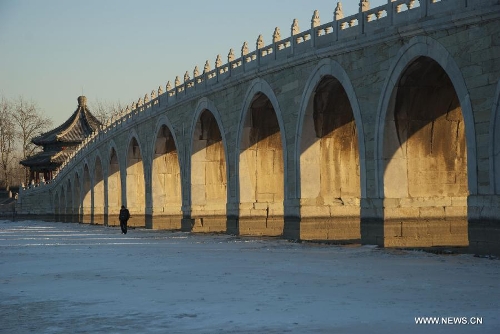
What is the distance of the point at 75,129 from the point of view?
3866 inches

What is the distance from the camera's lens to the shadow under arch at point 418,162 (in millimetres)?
22734

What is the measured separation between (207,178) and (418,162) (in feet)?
53.8

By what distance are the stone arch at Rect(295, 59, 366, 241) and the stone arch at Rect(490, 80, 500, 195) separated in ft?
28.2

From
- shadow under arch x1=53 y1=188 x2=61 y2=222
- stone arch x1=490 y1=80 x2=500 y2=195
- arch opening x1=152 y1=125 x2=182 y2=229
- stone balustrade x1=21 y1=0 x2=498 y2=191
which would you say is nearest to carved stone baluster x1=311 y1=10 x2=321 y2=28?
stone balustrade x1=21 y1=0 x2=498 y2=191

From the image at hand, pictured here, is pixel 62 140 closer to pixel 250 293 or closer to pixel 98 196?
pixel 98 196

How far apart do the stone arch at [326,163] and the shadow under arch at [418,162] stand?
3909 mm

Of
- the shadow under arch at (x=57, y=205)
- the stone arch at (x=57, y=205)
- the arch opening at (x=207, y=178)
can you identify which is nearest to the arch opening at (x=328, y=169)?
the arch opening at (x=207, y=178)

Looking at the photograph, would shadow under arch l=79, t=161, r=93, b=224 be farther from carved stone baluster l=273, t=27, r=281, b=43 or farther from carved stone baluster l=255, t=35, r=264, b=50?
carved stone baluster l=273, t=27, r=281, b=43

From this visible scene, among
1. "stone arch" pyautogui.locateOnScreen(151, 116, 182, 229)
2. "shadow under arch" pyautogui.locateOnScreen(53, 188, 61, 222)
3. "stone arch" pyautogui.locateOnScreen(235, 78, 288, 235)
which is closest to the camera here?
"stone arch" pyautogui.locateOnScreen(235, 78, 288, 235)

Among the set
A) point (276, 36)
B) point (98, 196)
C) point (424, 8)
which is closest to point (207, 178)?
point (276, 36)

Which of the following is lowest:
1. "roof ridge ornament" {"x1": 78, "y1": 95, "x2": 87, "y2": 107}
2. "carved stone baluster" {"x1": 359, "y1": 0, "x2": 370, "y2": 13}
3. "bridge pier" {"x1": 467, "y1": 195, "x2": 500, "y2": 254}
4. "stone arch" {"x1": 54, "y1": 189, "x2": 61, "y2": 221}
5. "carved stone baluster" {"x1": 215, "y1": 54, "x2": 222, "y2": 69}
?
"bridge pier" {"x1": 467, "y1": 195, "x2": 500, "y2": 254}

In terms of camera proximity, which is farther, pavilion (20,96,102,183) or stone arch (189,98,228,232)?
pavilion (20,96,102,183)

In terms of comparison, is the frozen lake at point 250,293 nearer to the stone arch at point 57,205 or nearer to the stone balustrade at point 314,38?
the stone balustrade at point 314,38

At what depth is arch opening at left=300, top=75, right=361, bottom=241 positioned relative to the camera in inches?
1081
